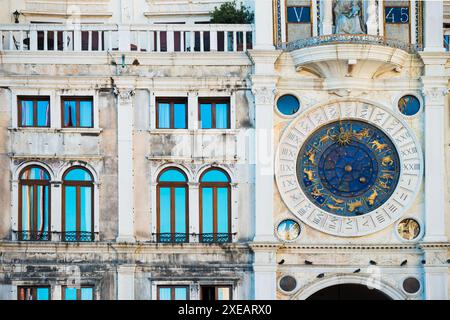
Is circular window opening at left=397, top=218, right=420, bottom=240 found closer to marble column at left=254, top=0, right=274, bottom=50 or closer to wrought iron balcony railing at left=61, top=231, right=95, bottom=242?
marble column at left=254, top=0, right=274, bottom=50

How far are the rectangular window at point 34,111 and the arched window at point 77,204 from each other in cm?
153

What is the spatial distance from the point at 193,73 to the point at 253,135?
7.46ft

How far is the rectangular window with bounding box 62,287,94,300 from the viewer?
50.9 m

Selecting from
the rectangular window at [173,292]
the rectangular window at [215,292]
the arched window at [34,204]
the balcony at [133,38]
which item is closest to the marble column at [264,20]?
the balcony at [133,38]

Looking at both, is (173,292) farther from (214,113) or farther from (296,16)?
(296,16)

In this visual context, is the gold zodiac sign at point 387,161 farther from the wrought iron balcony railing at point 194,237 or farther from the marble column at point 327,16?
the wrought iron balcony railing at point 194,237

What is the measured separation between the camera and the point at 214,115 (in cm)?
5181

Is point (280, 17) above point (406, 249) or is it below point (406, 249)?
above

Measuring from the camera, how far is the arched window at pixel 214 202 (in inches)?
2028

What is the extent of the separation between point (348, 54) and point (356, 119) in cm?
192

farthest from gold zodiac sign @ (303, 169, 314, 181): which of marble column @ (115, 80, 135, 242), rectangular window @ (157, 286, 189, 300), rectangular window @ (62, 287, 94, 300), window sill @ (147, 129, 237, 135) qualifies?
rectangular window @ (62, 287, 94, 300)

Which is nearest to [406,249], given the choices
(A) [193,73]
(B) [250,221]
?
(B) [250,221]

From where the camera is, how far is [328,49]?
50781 millimetres

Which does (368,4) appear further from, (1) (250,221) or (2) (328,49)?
(1) (250,221)
